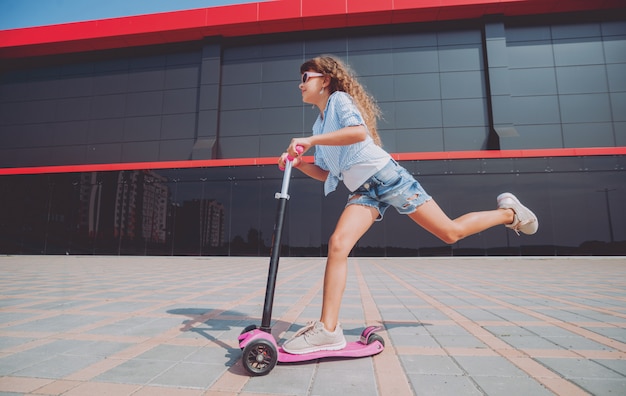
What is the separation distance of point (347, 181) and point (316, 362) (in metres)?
1.14

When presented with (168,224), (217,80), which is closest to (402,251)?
(168,224)

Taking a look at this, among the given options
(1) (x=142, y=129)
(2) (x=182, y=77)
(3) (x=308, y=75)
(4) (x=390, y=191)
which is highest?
(2) (x=182, y=77)

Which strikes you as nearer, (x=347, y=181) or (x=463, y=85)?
(x=347, y=181)

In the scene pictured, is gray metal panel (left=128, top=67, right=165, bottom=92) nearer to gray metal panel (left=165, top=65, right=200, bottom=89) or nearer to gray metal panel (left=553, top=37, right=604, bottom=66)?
gray metal panel (left=165, top=65, right=200, bottom=89)

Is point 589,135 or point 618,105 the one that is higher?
point 618,105

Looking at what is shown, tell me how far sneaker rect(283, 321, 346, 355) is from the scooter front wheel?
0.60 feet

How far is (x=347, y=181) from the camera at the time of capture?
2.14 m

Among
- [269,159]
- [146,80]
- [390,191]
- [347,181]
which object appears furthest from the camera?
[146,80]

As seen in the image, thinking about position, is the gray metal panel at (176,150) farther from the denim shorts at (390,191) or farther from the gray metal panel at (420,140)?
the denim shorts at (390,191)

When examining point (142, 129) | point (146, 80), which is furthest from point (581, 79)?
point (146, 80)

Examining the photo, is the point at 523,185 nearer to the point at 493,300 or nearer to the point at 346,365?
the point at 493,300

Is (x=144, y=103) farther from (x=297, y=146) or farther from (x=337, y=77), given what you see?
(x=297, y=146)

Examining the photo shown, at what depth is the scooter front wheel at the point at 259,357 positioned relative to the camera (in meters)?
1.58

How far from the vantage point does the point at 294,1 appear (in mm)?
12367
